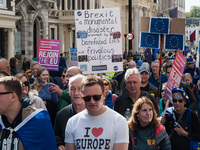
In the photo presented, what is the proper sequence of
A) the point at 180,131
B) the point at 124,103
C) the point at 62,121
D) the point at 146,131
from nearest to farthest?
1. the point at 62,121
2. the point at 146,131
3. the point at 180,131
4. the point at 124,103

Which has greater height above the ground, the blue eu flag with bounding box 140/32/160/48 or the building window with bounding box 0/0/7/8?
the building window with bounding box 0/0/7/8

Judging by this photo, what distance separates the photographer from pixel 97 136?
11.6ft

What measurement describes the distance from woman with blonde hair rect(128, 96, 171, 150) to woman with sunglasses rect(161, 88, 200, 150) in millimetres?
882

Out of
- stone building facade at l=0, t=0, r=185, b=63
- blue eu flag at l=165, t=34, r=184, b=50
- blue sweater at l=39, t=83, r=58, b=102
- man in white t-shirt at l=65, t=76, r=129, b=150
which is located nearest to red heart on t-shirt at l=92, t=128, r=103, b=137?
man in white t-shirt at l=65, t=76, r=129, b=150

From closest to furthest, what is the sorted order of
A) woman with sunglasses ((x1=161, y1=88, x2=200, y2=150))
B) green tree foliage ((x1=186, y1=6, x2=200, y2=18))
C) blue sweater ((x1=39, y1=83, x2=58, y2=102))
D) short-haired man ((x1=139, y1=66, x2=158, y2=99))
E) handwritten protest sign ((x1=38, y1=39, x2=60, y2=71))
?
woman with sunglasses ((x1=161, y1=88, x2=200, y2=150)) → blue sweater ((x1=39, y1=83, x2=58, y2=102)) → short-haired man ((x1=139, y1=66, x2=158, y2=99)) → handwritten protest sign ((x1=38, y1=39, x2=60, y2=71)) → green tree foliage ((x1=186, y1=6, x2=200, y2=18))

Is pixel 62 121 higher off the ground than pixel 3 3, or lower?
lower

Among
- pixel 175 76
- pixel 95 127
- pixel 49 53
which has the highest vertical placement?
pixel 49 53

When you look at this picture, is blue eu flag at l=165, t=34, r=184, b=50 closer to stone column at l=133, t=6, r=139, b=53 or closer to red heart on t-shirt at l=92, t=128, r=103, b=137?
red heart on t-shirt at l=92, t=128, r=103, b=137

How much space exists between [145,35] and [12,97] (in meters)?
6.98

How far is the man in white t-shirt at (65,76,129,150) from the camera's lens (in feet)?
11.5

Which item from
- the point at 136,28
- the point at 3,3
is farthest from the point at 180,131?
the point at 136,28

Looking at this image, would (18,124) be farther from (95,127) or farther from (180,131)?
(180,131)

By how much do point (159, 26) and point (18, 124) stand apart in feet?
22.8

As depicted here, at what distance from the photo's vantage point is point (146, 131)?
459cm
